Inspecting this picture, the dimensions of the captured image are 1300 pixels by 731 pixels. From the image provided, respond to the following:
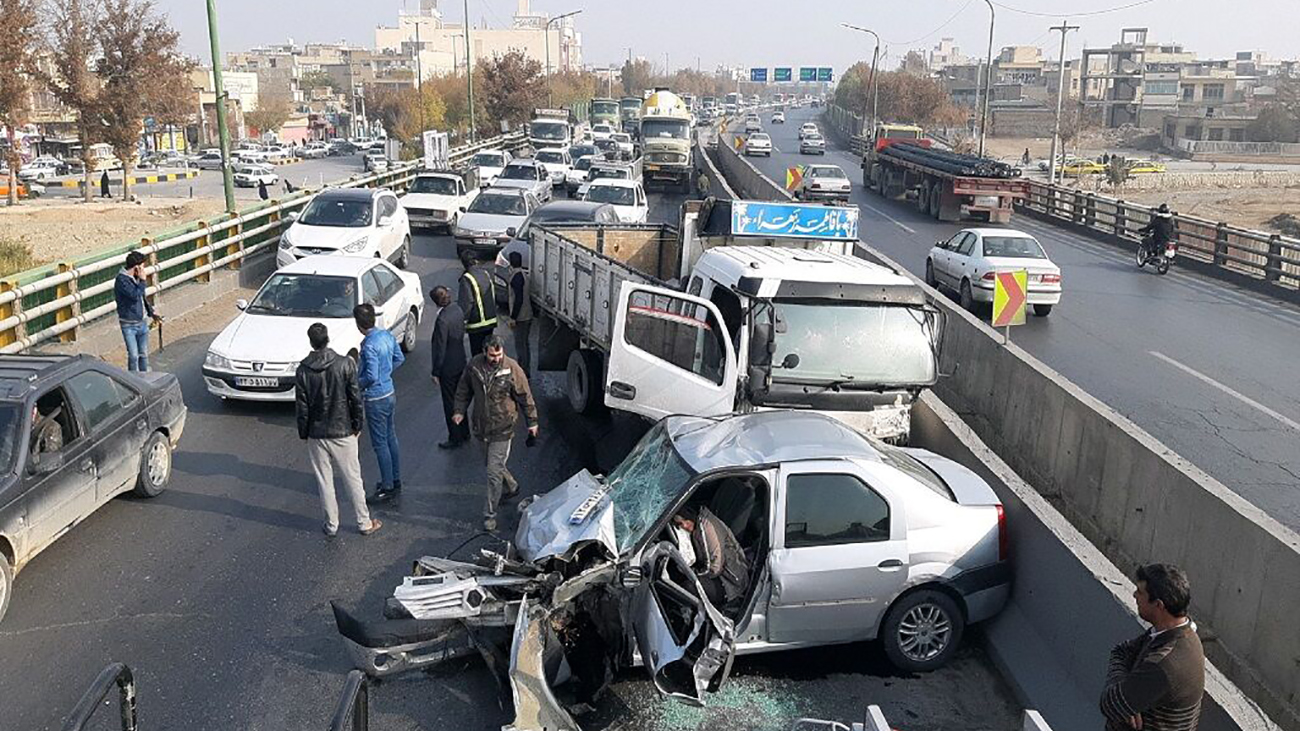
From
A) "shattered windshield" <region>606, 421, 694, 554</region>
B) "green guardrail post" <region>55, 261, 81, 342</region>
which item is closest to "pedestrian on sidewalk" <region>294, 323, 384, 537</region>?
"shattered windshield" <region>606, 421, 694, 554</region>

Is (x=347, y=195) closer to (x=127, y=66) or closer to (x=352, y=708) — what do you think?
(x=352, y=708)

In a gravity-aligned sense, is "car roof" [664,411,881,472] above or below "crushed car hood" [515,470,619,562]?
above

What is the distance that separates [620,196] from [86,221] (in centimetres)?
1830

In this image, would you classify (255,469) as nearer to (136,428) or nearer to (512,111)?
(136,428)

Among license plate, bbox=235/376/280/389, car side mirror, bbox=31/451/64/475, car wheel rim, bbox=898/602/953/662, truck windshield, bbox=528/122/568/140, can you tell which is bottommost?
car wheel rim, bbox=898/602/953/662

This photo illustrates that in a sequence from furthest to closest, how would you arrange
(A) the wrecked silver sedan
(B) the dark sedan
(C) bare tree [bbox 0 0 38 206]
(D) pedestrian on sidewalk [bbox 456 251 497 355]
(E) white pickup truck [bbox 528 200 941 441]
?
(C) bare tree [bbox 0 0 38 206], (D) pedestrian on sidewalk [bbox 456 251 497 355], (E) white pickup truck [bbox 528 200 941 441], (B) the dark sedan, (A) the wrecked silver sedan

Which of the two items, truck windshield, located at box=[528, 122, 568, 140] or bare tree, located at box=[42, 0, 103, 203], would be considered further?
truck windshield, located at box=[528, 122, 568, 140]

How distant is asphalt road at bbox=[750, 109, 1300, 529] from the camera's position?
37.2ft

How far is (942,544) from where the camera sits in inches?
267

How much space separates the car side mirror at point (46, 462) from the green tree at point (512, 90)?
5872 centimetres

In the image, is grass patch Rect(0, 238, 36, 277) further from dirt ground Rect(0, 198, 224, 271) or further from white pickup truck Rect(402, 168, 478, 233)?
white pickup truck Rect(402, 168, 478, 233)

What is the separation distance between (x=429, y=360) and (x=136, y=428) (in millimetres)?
5992

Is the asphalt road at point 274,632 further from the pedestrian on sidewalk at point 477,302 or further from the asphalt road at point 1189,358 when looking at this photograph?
the asphalt road at point 1189,358

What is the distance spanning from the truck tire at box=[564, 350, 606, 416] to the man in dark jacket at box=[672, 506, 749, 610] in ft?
18.0
